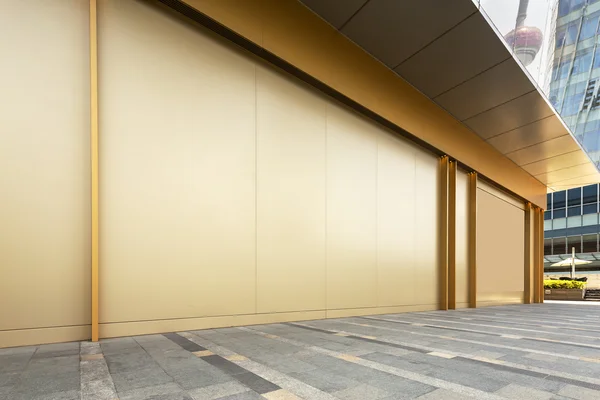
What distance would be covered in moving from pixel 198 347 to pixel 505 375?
3735mm

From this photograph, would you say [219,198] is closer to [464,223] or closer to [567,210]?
[464,223]

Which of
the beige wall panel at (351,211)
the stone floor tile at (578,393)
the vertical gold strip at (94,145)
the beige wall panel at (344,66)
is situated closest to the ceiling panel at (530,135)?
the beige wall panel at (344,66)

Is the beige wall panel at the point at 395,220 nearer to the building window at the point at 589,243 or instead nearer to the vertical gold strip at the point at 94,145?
the vertical gold strip at the point at 94,145

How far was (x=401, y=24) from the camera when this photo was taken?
7.68 meters

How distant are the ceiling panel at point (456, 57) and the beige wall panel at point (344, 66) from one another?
1.97 ft

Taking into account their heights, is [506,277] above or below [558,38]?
below

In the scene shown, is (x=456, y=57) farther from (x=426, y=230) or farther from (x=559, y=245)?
(x=559, y=245)

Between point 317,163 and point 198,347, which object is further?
point 317,163

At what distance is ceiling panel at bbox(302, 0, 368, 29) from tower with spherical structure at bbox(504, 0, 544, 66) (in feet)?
12.2

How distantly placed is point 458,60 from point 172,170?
23.4 ft

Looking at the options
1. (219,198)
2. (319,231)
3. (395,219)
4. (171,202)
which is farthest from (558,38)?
(171,202)

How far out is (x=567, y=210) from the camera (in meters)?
41.2

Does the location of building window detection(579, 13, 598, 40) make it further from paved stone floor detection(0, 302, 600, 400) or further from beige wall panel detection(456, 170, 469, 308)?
paved stone floor detection(0, 302, 600, 400)

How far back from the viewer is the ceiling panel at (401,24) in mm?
7133
